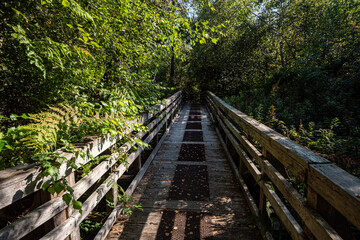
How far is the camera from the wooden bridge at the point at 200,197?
1327 millimetres

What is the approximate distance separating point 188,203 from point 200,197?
0.94 feet

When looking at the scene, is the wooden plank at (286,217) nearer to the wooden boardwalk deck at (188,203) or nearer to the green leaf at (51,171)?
the wooden boardwalk deck at (188,203)

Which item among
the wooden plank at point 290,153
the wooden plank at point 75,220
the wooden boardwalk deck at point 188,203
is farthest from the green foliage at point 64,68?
the wooden plank at point 290,153

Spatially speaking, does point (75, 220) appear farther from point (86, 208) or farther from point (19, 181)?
point (19, 181)

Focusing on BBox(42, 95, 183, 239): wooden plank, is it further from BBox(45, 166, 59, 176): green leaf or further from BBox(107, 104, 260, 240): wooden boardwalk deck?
BBox(107, 104, 260, 240): wooden boardwalk deck

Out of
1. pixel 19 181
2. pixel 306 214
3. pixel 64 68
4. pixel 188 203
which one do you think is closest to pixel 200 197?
pixel 188 203

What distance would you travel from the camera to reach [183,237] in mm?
2590

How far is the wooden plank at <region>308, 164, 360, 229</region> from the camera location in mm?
1075

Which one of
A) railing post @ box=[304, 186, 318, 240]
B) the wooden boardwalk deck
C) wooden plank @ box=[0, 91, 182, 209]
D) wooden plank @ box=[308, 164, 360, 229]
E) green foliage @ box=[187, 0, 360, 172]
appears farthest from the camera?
green foliage @ box=[187, 0, 360, 172]

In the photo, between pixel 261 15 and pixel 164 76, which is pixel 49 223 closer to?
pixel 261 15

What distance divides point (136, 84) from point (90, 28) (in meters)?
1.38

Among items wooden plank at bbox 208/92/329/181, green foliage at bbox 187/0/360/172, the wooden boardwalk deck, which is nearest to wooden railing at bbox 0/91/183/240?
the wooden boardwalk deck

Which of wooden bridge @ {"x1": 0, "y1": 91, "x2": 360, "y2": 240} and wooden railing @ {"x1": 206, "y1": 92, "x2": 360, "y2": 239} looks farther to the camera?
wooden bridge @ {"x1": 0, "y1": 91, "x2": 360, "y2": 240}

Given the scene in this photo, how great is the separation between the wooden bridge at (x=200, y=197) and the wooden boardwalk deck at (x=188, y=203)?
0.01 meters
